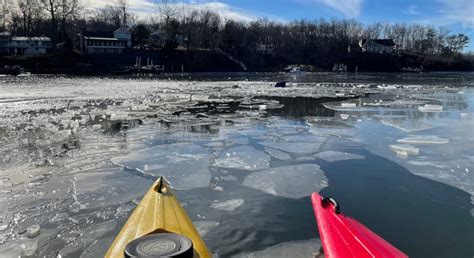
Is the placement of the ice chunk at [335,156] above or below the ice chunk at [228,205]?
above

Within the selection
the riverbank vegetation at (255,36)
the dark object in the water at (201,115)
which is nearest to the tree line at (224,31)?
A: the riverbank vegetation at (255,36)

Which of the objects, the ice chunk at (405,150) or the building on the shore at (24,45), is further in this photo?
the building on the shore at (24,45)

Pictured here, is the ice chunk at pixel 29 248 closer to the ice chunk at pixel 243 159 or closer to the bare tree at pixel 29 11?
the ice chunk at pixel 243 159

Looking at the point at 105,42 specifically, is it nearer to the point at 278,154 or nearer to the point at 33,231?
the point at 278,154

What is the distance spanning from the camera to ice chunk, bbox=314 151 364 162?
7715 mm

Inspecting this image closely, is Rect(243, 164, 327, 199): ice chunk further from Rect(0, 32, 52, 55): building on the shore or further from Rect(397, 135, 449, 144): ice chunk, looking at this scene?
Rect(0, 32, 52, 55): building on the shore

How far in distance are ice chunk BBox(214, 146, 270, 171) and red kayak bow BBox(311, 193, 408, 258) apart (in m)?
2.97

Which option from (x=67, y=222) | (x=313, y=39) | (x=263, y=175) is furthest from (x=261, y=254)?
(x=313, y=39)

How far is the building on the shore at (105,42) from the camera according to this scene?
70312 mm

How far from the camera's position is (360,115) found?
14.1 metres

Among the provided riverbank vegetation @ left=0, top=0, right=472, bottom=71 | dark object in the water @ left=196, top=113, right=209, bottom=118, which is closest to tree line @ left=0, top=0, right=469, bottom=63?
riverbank vegetation @ left=0, top=0, right=472, bottom=71

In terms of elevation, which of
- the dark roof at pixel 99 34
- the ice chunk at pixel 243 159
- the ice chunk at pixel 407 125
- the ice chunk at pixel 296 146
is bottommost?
the ice chunk at pixel 243 159

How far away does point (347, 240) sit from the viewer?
3504mm

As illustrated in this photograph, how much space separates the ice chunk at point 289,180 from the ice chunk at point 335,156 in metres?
0.73
